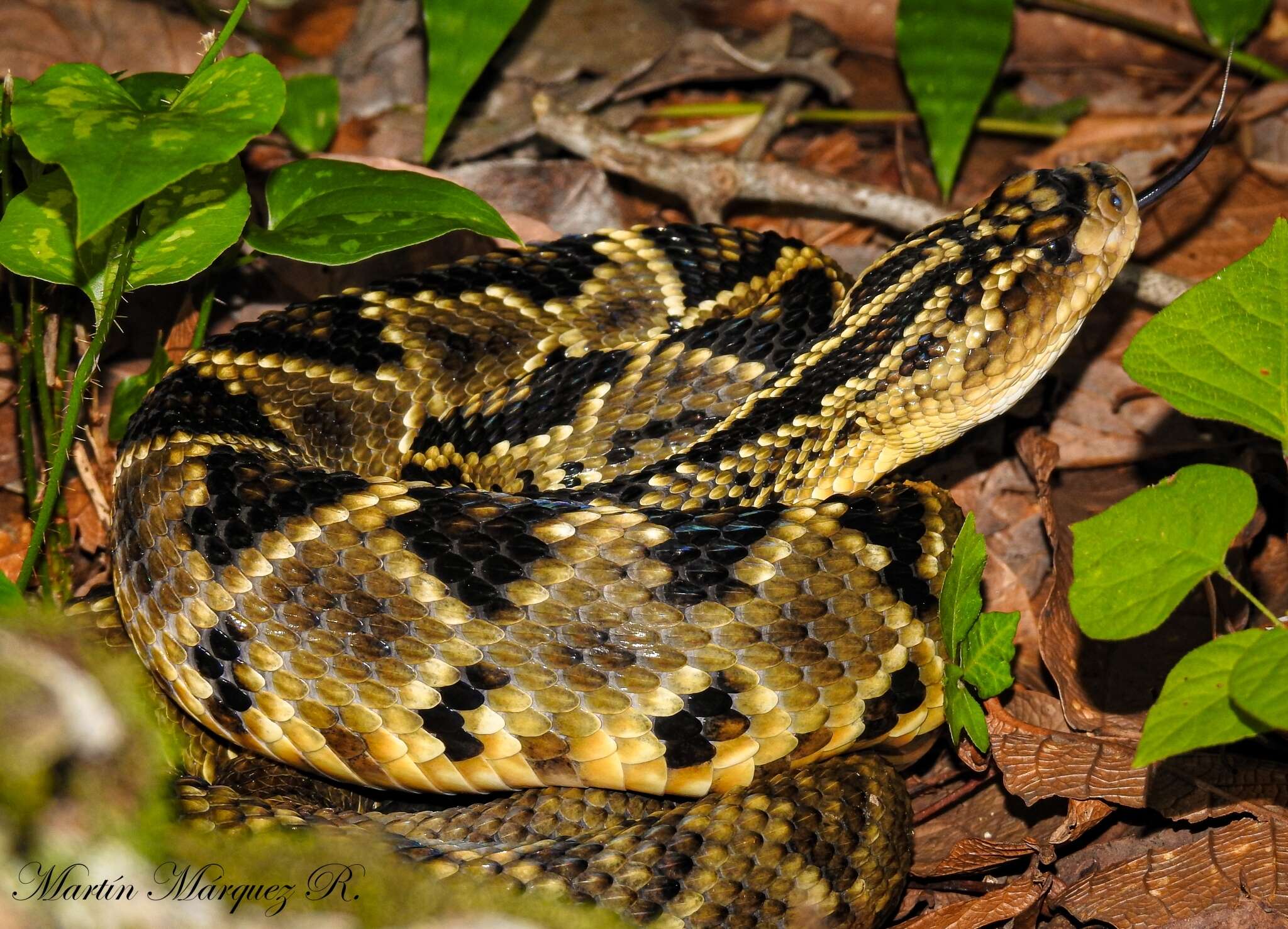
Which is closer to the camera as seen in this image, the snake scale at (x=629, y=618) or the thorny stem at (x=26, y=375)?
the snake scale at (x=629, y=618)

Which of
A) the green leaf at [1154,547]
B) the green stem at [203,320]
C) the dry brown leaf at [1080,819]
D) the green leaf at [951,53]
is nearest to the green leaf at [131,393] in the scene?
the green stem at [203,320]

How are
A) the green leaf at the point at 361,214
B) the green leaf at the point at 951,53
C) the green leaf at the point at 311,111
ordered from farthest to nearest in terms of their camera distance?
the green leaf at the point at 951,53, the green leaf at the point at 311,111, the green leaf at the point at 361,214

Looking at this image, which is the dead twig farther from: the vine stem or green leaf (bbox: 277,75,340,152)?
the vine stem

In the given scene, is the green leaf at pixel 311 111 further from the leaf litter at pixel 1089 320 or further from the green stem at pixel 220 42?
the green stem at pixel 220 42

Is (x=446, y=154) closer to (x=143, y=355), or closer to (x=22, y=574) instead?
(x=143, y=355)

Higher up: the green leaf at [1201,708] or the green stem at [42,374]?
the green stem at [42,374]

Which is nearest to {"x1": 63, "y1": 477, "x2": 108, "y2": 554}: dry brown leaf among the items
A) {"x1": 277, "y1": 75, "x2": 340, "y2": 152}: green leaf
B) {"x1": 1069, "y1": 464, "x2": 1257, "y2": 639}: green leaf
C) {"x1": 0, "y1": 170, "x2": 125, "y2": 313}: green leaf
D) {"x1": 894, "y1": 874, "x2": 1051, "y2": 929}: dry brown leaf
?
{"x1": 0, "y1": 170, "x2": 125, "y2": 313}: green leaf
